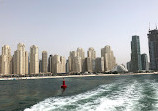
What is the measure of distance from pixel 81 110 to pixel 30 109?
7.54 m

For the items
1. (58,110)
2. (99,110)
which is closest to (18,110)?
(58,110)

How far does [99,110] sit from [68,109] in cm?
434

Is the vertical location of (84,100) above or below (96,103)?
below

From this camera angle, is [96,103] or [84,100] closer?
[96,103]

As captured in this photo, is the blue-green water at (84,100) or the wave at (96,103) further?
the blue-green water at (84,100)

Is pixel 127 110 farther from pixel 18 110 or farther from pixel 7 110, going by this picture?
pixel 7 110

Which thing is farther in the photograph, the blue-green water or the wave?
the blue-green water

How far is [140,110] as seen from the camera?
69.5 feet

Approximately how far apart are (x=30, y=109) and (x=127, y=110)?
537 inches

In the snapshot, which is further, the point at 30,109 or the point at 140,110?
the point at 30,109

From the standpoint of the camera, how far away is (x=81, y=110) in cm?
2191

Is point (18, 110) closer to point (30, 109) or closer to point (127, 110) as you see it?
point (30, 109)

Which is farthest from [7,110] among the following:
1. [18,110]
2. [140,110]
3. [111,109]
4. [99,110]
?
[140,110]

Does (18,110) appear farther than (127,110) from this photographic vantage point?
Yes
